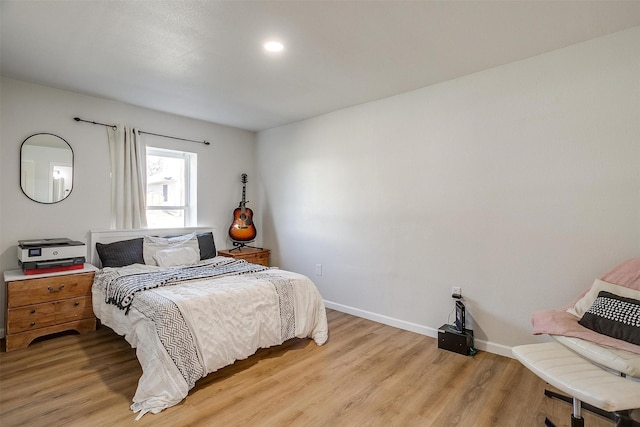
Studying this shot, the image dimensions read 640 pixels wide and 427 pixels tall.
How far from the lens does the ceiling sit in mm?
1912

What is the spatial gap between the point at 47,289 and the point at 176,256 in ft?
3.73

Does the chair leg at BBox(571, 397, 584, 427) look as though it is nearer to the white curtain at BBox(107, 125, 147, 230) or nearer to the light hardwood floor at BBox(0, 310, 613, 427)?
the light hardwood floor at BBox(0, 310, 613, 427)

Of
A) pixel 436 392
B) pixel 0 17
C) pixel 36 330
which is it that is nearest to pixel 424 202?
pixel 436 392

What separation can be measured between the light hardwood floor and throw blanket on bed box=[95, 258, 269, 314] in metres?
0.52

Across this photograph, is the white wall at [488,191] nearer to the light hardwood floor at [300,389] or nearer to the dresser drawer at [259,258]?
the light hardwood floor at [300,389]

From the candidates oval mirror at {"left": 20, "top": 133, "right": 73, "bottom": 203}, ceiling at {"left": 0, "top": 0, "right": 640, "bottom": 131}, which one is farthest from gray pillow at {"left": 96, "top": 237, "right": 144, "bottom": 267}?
ceiling at {"left": 0, "top": 0, "right": 640, "bottom": 131}

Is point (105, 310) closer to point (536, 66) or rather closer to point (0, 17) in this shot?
point (0, 17)

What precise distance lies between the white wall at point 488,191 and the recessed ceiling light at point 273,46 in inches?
58.8

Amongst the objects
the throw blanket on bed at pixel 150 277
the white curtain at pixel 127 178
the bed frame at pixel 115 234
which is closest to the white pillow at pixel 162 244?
the bed frame at pixel 115 234

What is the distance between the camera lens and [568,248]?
7.86ft

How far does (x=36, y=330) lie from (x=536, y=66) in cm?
485

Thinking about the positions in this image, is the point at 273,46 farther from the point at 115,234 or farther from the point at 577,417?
the point at 577,417

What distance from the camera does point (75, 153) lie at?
337 cm

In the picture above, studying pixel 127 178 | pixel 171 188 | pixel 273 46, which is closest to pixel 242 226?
pixel 171 188
